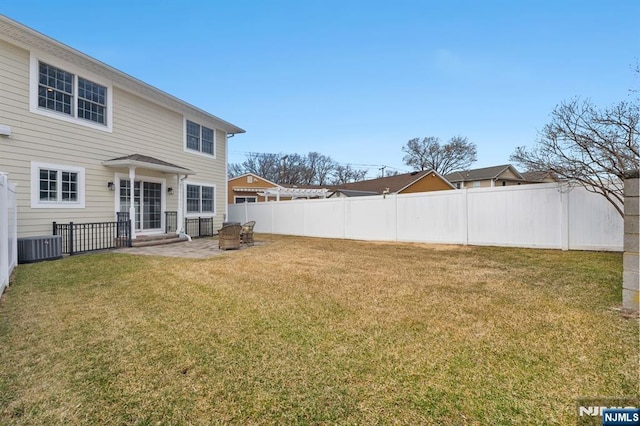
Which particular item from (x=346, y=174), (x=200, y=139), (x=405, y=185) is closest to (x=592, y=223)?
(x=200, y=139)

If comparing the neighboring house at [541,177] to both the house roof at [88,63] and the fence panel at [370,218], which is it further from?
the house roof at [88,63]

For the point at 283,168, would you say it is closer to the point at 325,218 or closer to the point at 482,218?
the point at 325,218

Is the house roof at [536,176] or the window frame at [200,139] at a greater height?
the window frame at [200,139]

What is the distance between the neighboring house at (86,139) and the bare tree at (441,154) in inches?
1250

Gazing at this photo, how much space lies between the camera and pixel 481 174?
32344 mm

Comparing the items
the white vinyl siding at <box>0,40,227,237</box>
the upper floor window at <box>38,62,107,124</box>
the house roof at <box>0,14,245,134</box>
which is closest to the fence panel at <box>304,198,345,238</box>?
the white vinyl siding at <box>0,40,227,237</box>

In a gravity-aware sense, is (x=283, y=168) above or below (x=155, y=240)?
above

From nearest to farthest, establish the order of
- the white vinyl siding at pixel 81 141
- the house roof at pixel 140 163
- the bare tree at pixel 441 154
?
the white vinyl siding at pixel 81 141 < the house roof at pixel 140 163 < the bare tree at pixel 441 154

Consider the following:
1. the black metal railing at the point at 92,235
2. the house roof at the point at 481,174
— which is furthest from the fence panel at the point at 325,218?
the house roof at the point at 481,174

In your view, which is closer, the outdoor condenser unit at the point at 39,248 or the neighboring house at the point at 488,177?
the outdoor condenser unit at the point at 39,248

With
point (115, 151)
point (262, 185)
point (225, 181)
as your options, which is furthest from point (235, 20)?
point (262, 185)

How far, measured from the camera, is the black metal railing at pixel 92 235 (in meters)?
8.68

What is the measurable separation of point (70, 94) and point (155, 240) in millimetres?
5028

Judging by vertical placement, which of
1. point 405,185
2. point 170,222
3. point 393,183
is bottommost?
point 170,222
